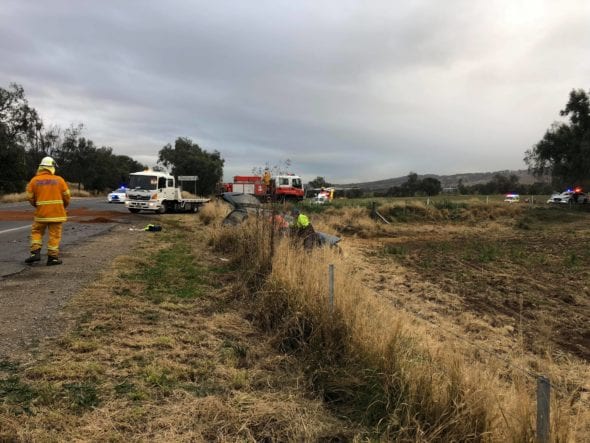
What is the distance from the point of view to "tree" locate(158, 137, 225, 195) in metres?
82.5

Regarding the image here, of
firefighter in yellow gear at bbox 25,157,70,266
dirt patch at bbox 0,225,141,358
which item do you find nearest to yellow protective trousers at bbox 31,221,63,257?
firefighter in yellow gear at bbox 25,157,70,266

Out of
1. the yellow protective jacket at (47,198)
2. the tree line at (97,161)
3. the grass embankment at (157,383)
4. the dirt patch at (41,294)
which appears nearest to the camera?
the grass embankment at (157,383)

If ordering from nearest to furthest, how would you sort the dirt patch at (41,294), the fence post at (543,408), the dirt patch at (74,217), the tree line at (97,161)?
the fence post at (543,408)
the dirt patch at (41,294)
the dirt patch at (74,217)
the tree line at (97,161)

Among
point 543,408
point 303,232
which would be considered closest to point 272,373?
point 543,408

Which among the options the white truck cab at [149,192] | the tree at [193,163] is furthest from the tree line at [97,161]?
the white truck cab at [149,192]

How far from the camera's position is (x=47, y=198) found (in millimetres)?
8266

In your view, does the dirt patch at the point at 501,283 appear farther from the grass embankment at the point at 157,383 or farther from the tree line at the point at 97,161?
the tree line at the point at 97,161

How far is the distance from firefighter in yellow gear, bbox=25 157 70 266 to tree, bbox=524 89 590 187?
1598 inches

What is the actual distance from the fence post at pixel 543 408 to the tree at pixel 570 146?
4177 centimetres

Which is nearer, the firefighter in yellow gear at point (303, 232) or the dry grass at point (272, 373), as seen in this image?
the dry grass at point (272, 373)

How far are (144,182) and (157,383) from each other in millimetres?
24242

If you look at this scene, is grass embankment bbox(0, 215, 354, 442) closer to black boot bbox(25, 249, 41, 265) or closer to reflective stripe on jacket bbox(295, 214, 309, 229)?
black boot bbox(25, 249, 41, 265)

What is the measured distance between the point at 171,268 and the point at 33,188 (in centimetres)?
287

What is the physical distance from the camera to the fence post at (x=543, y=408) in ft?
8.22
